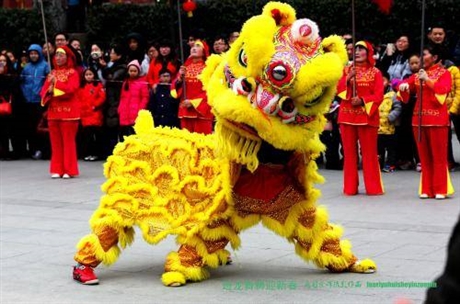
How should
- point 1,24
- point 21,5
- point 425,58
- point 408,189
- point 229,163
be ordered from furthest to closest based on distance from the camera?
point 21,5 < point 1,24 < point 408,189 < point 425,58 < point 229,163

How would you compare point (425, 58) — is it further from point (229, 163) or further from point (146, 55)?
point (146, 55)

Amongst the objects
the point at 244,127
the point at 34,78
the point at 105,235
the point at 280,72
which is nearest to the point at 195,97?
the point at 34,78

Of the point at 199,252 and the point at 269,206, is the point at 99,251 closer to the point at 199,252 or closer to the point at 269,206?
the point at 199,252

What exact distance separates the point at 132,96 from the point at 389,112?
356cm

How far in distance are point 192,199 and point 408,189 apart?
494 centimetres

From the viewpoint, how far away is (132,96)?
1312cm

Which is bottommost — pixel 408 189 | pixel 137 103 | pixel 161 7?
pixel 408 189

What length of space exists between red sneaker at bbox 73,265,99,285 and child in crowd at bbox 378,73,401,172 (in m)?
6.51

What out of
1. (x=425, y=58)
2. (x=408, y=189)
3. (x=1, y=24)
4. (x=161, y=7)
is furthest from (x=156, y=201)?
(x=1, y=24)

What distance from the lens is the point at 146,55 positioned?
1415cm

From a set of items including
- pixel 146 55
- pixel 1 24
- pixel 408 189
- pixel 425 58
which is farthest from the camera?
pixel 1 24

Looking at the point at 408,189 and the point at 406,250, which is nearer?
the point at 406,250

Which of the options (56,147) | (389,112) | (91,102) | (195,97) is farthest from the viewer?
(91,102)

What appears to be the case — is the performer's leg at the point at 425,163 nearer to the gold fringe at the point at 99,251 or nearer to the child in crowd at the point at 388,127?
the child in crowd at the point at 388,127
